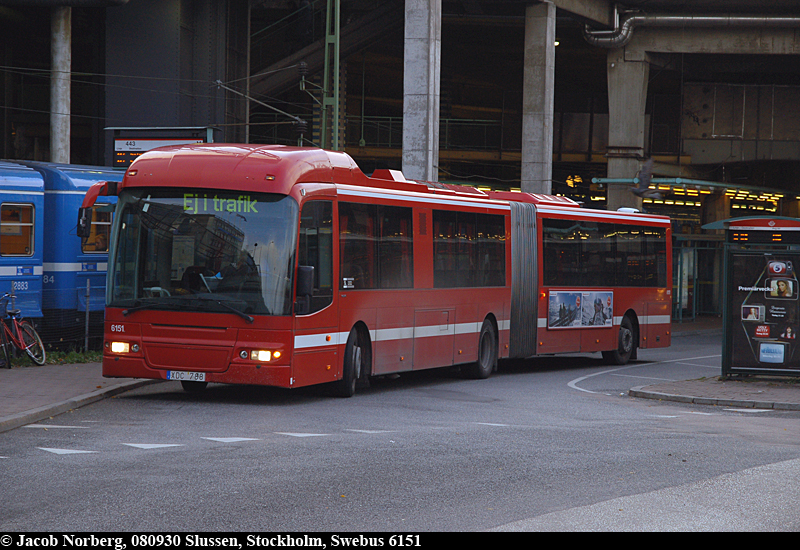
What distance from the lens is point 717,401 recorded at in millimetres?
14930

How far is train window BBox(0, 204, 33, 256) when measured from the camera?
18.1 m

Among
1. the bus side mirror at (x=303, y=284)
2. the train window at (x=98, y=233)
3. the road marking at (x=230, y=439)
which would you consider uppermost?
the train window at (x=98, y=233)

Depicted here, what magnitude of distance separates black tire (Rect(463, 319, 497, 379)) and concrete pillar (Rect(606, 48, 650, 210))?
22.0 m

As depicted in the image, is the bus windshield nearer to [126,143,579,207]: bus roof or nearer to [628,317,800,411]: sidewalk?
[126,143,579,207]: bus roof

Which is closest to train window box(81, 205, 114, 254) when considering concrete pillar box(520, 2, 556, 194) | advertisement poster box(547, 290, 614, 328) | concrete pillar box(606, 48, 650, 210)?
advertisement poster box(547, 290, 614, 328)

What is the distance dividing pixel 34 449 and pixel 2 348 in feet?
24.9

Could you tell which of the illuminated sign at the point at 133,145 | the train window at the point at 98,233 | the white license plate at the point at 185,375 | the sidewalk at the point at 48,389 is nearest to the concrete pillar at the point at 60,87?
the illuminated sign at the point at 133,145

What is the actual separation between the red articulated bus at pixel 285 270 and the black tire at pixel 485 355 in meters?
0.05

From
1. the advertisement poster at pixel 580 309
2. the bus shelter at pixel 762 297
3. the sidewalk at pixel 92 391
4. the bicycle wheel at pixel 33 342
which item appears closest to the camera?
the sidewalk at pixel 92 391

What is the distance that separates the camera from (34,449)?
945 cm

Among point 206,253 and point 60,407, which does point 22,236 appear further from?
point 60,407

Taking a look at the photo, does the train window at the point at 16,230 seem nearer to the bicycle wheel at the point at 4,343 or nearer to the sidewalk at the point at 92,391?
the bicycle wheel at the point at 4,343

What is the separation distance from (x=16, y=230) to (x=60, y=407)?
7214mm

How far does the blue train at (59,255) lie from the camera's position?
723 inches
